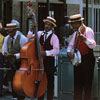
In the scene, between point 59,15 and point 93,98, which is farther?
point 59,15

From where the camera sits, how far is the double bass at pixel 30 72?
23.9ft

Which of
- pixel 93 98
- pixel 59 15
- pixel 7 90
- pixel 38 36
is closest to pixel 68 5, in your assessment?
pixel 59 15

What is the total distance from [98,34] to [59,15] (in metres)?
1.74

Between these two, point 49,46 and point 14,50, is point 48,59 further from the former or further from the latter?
point 14,50

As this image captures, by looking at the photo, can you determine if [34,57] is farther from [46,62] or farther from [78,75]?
[78,75]

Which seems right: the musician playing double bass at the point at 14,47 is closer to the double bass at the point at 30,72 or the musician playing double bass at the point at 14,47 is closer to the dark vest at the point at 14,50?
the dark vest at the point at 14,50

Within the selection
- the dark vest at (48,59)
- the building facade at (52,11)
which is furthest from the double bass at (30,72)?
the building facade at (52,11)

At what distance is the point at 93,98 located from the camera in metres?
9.43

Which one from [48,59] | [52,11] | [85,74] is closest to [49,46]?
[48,59]

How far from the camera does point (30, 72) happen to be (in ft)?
24.1

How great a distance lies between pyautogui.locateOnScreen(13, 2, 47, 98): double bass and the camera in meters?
7.27

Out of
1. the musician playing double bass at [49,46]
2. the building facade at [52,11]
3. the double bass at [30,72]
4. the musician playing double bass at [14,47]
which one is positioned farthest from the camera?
the building facade at [52,11]

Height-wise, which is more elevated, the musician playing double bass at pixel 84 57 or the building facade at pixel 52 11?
the building facade at pixel 52 11

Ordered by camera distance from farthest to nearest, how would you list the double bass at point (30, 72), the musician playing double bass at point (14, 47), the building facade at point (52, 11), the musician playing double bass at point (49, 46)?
1. the building facade at point (52, 11)
2. the musician playing double bass at point (14, 47)
3. the musician playing double bass at point (49, 46)
4. the double bass at point (30, 72)
